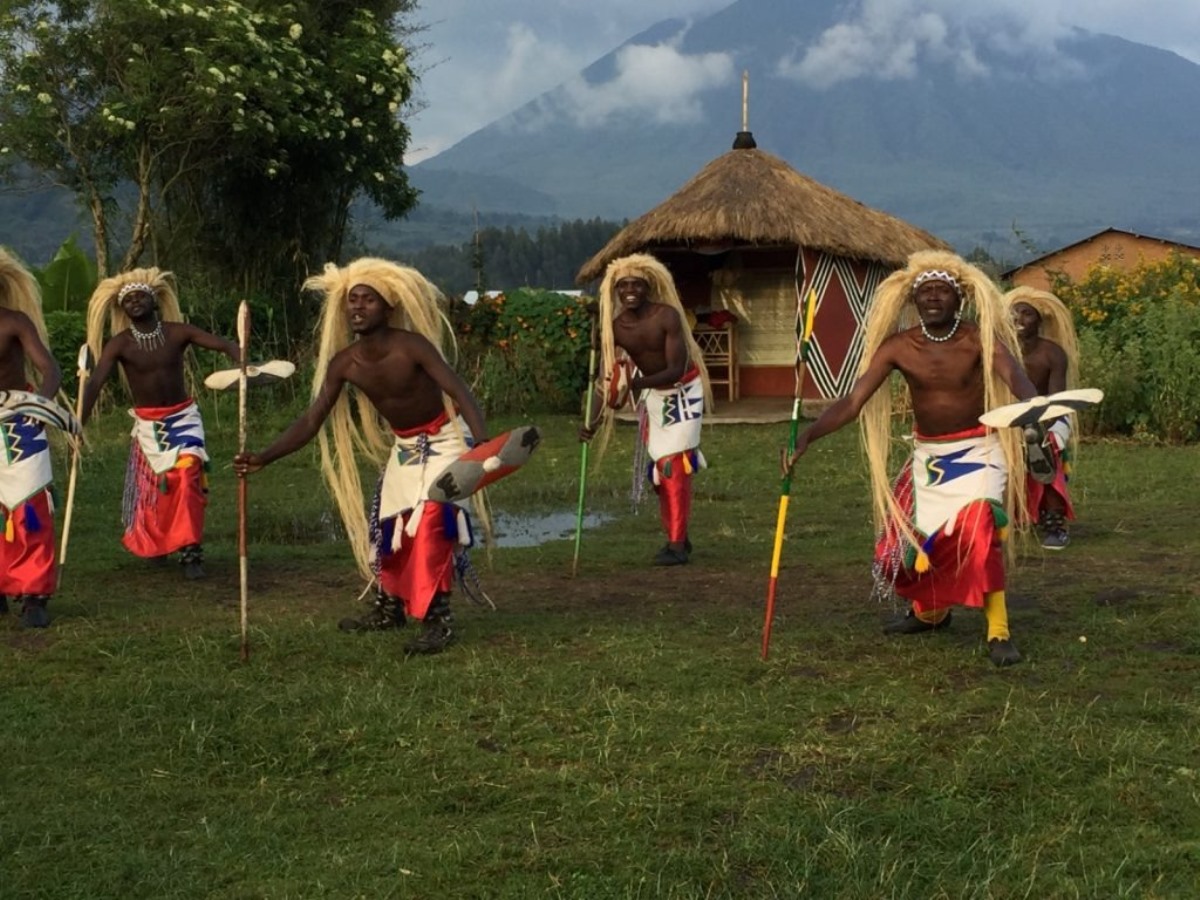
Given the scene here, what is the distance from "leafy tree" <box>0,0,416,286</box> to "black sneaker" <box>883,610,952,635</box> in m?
11.9

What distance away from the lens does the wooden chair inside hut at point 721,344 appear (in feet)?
60.7

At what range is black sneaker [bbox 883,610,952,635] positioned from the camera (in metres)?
6.11

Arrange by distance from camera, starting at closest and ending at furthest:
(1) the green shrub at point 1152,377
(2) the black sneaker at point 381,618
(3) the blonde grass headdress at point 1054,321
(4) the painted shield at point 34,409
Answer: (2) the black sneaker at point 381,618, (4) the painted shield at point 34,409, (3) the blonde grass headdress at point 1054,321, (1) the green shrub at point 1152,377

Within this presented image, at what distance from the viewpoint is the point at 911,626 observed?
241 inches

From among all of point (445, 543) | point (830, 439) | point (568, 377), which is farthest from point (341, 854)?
point (568, 377)

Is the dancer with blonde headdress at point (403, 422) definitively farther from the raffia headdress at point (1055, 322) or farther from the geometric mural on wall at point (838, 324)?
the geometric mural on wall at point (838, 324)

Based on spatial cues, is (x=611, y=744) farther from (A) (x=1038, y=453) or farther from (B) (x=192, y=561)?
(B) (x=192, y=561)

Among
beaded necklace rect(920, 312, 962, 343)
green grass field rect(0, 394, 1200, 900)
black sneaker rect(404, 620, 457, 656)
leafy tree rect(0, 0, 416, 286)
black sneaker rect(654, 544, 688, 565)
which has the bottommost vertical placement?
green grass field rect(0, 394, 1200, 900)

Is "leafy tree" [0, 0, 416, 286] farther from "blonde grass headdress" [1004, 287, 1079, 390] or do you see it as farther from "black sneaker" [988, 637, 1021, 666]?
"black sneaker" [988, 637, 1021, 666]

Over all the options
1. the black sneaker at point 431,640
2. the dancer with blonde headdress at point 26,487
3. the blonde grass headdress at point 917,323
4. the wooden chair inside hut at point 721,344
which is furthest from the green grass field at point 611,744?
the wooden chair inside hut at point 721,344

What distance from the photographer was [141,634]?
249 inches

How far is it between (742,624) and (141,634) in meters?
2.66

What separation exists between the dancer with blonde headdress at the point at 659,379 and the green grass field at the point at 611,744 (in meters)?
0.70

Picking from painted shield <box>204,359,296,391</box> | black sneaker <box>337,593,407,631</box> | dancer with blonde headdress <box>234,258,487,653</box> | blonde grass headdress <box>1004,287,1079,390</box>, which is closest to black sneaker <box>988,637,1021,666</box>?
dancer with blonde headdress <box>234,258,487,653</box>
